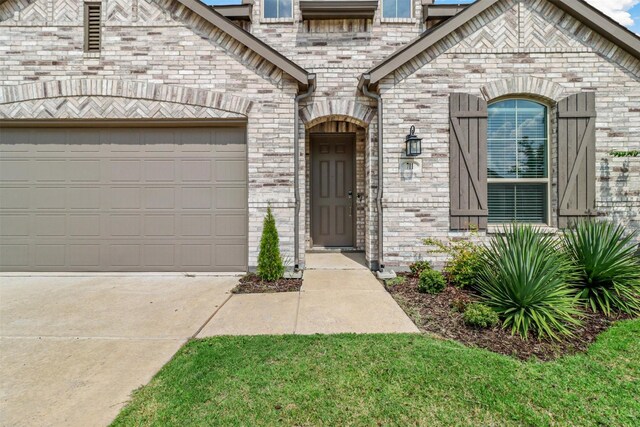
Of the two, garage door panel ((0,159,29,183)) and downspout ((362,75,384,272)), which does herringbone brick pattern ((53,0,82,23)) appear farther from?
downspout ((362,75,384,272))

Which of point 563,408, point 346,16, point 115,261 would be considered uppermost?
point 346,16

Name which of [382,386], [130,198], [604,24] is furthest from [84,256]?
[604,24]

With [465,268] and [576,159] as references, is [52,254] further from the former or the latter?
[576,159]

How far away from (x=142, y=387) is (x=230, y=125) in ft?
14.6

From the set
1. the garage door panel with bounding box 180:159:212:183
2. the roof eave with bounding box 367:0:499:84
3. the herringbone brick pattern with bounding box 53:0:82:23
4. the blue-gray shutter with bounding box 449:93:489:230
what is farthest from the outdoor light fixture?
the herringbone brick pattern with bounding box 53:0:82:23

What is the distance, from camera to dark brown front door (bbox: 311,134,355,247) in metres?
7.16

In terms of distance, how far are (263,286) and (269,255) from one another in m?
0.52

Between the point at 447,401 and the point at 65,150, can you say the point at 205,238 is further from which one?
the point at 447,401

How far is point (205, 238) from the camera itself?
571 centimetres

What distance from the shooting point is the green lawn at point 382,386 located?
2.07 meters

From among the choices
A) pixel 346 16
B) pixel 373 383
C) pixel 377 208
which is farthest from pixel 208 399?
pixel 346 16

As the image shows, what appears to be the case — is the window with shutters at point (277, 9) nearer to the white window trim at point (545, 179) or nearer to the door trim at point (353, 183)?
the door trim at point (353, 183)

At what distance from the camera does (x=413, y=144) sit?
5469mm

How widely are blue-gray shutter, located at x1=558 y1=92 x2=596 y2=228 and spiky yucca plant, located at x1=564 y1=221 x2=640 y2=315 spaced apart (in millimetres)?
1478
